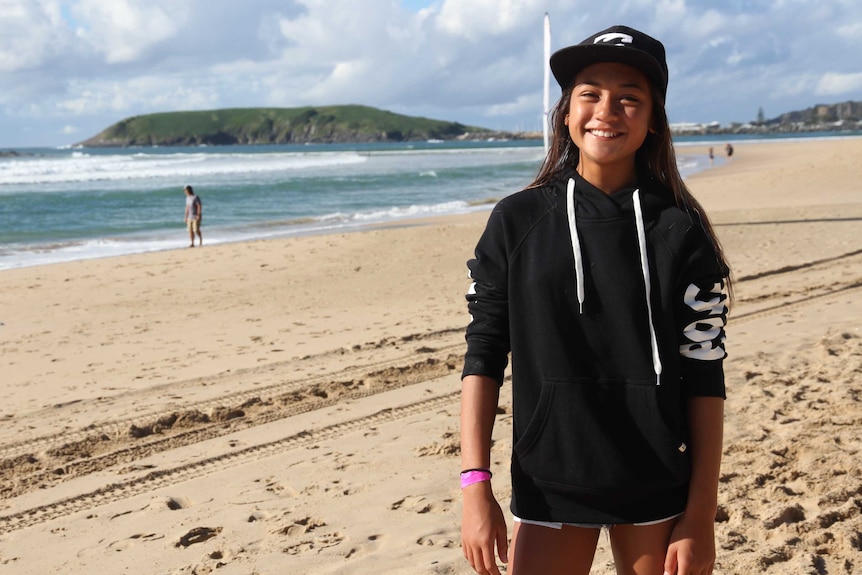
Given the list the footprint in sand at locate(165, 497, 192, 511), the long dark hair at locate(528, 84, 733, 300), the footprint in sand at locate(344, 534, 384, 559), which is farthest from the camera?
the footprint in sand at locate(165, 497, 192, 511)

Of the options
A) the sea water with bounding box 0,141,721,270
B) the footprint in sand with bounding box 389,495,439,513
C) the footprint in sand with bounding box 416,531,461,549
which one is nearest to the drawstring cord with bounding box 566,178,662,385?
the footprint in sand with bounding box 416,531,461,549

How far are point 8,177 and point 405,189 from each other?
23525 mm

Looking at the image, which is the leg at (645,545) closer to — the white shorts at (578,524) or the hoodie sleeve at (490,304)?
the white shorts at (578,524)

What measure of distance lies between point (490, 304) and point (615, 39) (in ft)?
2.05

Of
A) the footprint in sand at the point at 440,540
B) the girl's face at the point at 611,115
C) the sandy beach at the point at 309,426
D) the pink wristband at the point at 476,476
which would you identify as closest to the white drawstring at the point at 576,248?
the girl's face at the point at 611,115

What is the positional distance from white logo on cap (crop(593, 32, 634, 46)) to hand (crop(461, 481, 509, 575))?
978 millimetres

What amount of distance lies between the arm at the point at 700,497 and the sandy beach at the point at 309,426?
1.71 meters

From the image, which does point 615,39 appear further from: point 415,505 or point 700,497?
point 415,505

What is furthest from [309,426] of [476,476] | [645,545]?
[645,545]

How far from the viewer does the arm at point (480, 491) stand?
6.00 feet

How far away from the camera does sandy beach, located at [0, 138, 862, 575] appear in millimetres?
3844

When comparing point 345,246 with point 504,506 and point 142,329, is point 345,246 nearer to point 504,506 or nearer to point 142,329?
point 142,329

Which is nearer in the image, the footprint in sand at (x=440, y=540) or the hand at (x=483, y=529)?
the hand at (x=483, y=529)

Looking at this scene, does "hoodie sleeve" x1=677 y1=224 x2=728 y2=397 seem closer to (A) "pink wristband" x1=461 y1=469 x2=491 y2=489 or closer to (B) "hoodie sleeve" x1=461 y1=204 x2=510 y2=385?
(B) "hoodie sleeve" x1=461 y1=204 x2=510 y2=385
